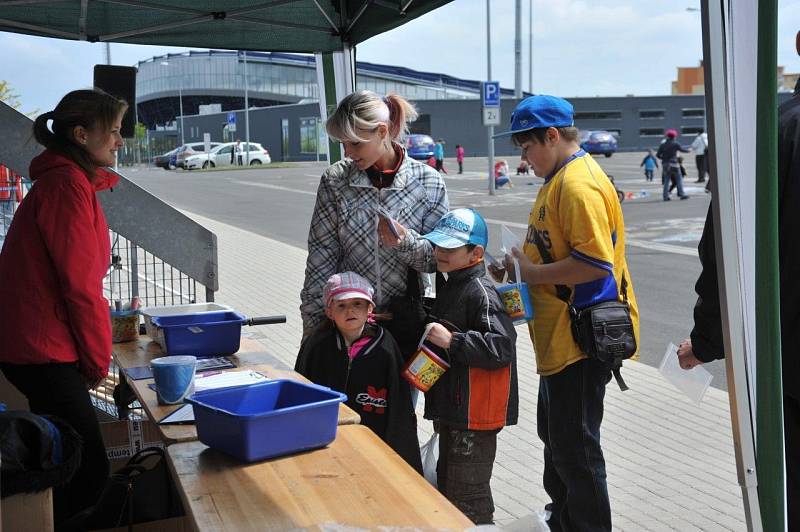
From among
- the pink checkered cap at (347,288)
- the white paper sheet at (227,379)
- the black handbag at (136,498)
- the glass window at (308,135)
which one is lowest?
the black handbag at (136,498)

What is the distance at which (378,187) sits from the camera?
3.60 meters

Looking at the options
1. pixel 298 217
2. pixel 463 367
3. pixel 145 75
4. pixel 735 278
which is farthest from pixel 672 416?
pixel 145 75

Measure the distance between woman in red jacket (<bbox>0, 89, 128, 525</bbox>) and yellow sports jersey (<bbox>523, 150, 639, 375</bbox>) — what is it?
5.15 feet

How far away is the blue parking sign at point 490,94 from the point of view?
2281cm

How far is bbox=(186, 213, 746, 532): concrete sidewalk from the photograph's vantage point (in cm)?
427

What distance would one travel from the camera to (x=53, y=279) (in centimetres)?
293

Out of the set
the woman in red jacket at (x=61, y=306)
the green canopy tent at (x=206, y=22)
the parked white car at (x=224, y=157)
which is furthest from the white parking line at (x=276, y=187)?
the woman in red jacket at (x=61, y=306)

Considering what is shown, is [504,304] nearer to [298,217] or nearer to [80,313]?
[80,313]

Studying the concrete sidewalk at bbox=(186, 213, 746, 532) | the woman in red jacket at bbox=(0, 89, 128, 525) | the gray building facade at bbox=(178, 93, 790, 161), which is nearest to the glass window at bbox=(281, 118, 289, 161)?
the gray building facade at bbox=(178, 93, 790, 161)

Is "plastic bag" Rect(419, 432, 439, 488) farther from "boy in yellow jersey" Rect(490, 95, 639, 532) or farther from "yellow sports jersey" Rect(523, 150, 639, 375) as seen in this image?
"yellow sports jersey" Rect(523, 150, 639, 375)

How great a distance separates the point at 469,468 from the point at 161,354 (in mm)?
1342

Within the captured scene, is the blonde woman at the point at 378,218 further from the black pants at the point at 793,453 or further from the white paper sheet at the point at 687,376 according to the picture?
the black pants at the point at 793,453

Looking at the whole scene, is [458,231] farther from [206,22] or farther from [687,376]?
[206,22]

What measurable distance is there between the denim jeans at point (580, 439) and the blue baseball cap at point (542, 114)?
882mm
